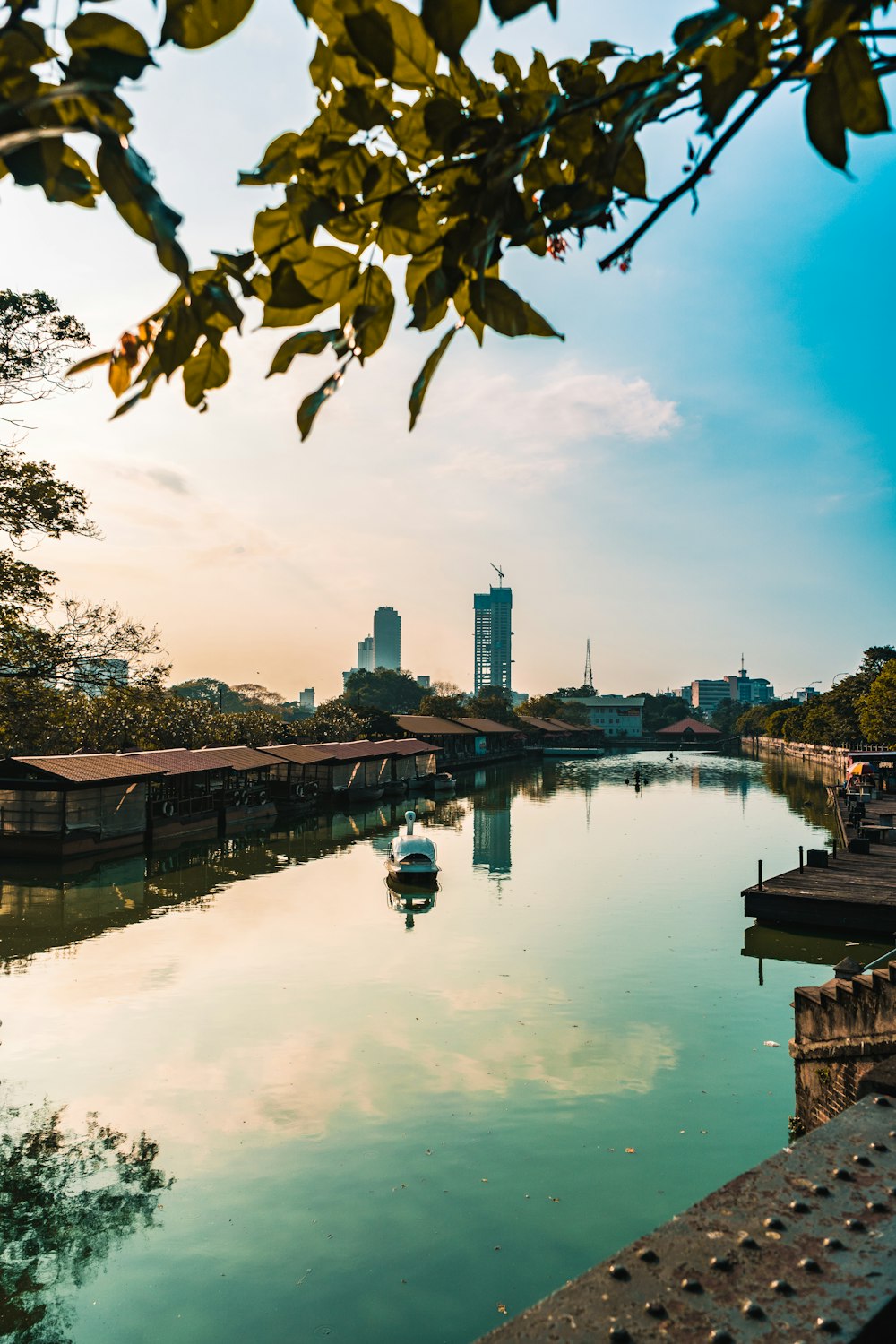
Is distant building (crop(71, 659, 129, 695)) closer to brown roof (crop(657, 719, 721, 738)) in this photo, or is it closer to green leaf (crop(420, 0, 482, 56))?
green leaf (crop(420, 0, 482, 56))

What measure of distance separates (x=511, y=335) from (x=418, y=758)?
64.0 meters

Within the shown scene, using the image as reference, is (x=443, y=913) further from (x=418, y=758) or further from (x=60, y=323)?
(x=418, y=758)

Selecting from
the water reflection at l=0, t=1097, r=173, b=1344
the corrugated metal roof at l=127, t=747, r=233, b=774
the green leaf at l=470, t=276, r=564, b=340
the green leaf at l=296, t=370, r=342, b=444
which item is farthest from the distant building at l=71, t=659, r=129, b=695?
the corrugated metal roof at l=127, t=747, r=233, b=774

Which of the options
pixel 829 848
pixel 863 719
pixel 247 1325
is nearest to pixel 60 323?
pixel 247 1325

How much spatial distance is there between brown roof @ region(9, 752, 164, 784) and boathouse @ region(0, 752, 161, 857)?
3cm

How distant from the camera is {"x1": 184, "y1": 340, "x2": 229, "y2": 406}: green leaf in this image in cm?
165

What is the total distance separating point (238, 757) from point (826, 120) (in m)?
41.8

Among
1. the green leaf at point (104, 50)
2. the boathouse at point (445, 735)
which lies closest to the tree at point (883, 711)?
the boathouse at point (445, 735)

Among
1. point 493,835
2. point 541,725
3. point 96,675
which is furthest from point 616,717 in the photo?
point 96,675

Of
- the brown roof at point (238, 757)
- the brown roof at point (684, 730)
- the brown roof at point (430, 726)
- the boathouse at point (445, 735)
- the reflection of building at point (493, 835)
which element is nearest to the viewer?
the reflection of building at point (493, 835)

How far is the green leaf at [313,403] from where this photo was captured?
1.60 m

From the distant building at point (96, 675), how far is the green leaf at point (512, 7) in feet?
49.7

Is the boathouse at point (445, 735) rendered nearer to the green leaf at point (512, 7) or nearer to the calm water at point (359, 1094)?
the calm water at point (359, 1094)

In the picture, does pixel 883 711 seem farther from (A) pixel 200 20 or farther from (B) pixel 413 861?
(A) pixel 200 20
